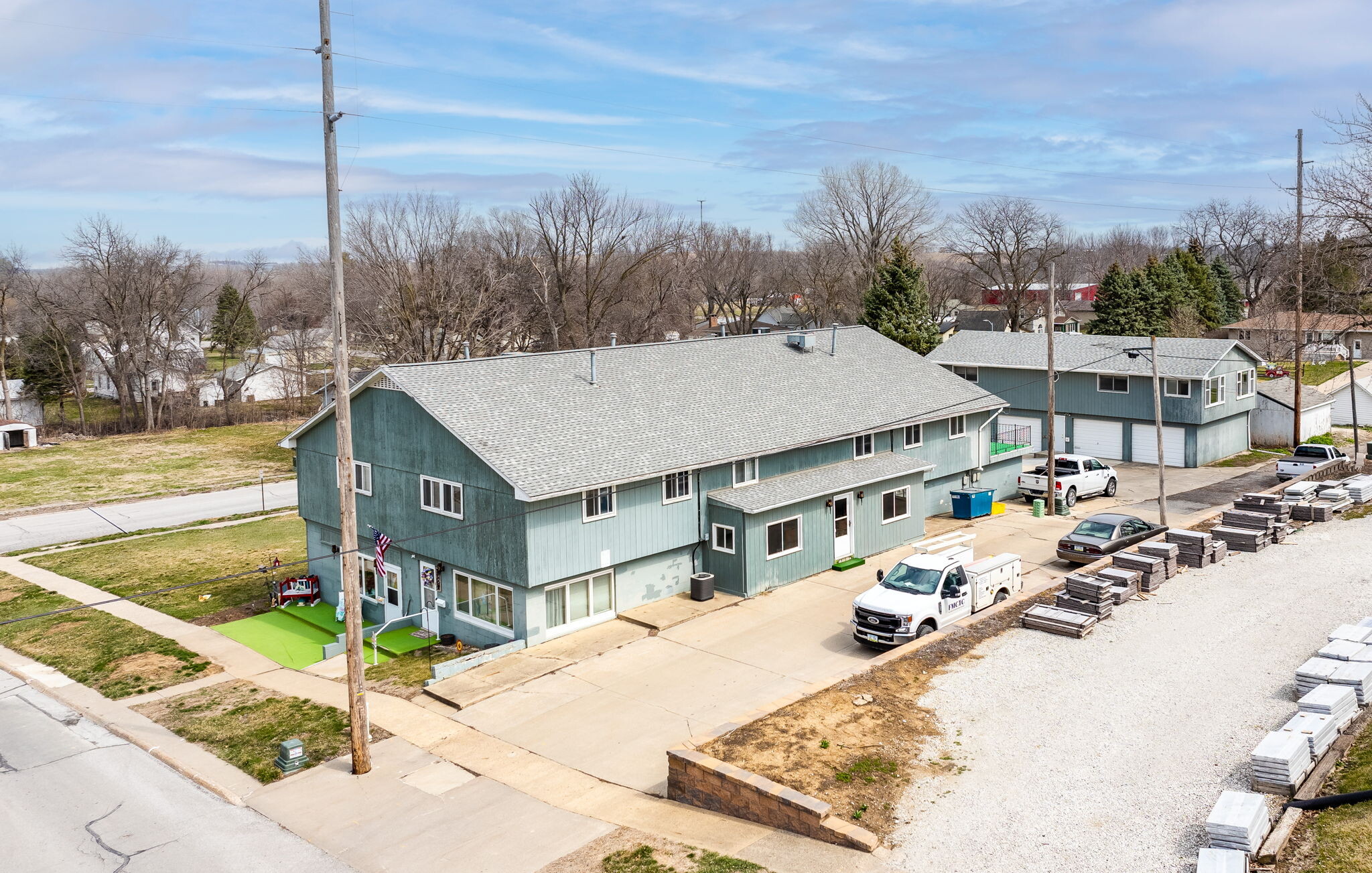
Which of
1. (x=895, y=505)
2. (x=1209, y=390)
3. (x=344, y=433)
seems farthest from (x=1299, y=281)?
(x=344, y=433)

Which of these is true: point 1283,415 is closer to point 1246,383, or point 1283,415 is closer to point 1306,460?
point 1246,383

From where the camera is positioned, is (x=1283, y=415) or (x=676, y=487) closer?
(x=676, y=487)

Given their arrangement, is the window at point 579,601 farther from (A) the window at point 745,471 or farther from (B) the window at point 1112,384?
(B) the window at point 1112,384

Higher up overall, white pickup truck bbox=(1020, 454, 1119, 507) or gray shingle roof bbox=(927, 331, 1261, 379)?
gray shingle roof bbox=(927, 331, 1261, 379)

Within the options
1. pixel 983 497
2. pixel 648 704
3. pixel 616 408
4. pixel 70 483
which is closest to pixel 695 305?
pixel 70 483

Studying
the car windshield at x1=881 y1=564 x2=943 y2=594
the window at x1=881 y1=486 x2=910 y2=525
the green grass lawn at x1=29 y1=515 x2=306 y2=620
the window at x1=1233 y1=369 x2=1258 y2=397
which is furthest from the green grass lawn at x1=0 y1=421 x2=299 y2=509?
the window at x1=1233 y1=369 x2=1258 y2=397

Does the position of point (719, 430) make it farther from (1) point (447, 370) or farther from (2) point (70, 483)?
(2) point (70, 483)

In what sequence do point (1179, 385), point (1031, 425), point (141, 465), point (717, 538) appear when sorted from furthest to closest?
point (141, 465) < point (1031, 425) < point (1179, 385) < point (717, 538)

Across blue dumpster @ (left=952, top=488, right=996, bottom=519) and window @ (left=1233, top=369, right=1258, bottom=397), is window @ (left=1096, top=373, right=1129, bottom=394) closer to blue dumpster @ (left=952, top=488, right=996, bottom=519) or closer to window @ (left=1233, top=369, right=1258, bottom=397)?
window @ (left=1233, top=369, right=1258, bottom=397)
